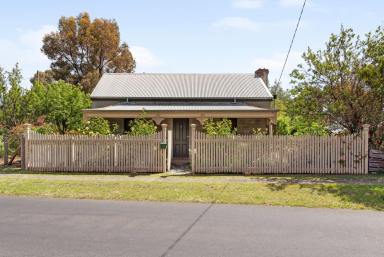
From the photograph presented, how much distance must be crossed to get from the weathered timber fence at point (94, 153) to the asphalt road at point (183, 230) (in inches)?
207

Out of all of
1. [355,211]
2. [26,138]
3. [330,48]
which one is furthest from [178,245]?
[330,48]

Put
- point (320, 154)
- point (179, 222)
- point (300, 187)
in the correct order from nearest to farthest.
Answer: point (179, 222) < point (300, 187) < point (320, 154)

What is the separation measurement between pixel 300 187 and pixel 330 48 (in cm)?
651

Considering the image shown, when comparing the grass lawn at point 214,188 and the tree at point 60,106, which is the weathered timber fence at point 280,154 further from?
the tree at point 60,106

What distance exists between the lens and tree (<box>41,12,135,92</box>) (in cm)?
4578

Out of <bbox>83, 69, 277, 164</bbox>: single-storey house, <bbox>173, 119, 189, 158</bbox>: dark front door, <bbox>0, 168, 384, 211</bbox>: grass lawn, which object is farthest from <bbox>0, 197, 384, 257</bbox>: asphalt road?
<bbox>173, 119, 189, 158</bbox>: dark front door

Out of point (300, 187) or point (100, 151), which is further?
point (100, 151)

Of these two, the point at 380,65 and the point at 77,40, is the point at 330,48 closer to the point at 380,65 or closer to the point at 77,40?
the point at 380,65

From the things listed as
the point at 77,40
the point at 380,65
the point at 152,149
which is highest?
the point at 77,40

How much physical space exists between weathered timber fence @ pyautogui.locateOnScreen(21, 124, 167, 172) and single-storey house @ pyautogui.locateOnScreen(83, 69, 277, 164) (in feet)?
14.5

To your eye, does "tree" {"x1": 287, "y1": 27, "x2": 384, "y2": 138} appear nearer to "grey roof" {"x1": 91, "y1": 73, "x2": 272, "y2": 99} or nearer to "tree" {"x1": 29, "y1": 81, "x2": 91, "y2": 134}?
"grey roof" {"x1": 91, "y1": 73, "x2": 272, "y2": 99}

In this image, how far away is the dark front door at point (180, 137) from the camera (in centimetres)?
1995

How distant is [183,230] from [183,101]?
1580cm

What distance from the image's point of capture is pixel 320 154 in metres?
14.0
